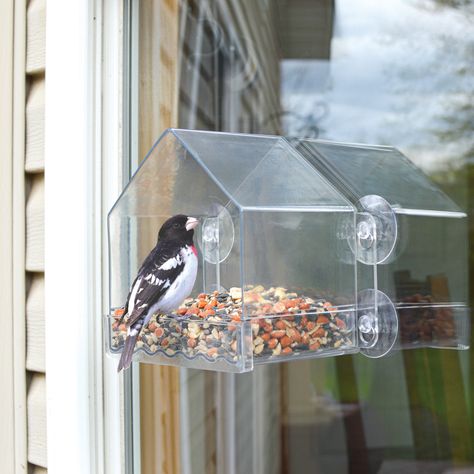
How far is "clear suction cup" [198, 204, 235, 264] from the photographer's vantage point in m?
1.12

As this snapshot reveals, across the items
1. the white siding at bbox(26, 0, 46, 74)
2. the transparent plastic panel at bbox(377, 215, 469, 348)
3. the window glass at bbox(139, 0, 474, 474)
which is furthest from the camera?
the window glass at bbox(139, 0, 474, 474)

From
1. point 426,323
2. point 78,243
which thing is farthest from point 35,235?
point 426,323

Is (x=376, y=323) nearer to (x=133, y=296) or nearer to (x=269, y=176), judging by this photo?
(x=269, y=176)

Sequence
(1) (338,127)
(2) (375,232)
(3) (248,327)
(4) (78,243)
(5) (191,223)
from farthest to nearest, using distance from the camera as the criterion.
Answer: (1) (338,127) < (4) (78,243) < (2) (375,232) < (5) (191,223) < (3) (248,327)

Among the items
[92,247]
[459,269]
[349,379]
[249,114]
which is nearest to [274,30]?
[249,114]

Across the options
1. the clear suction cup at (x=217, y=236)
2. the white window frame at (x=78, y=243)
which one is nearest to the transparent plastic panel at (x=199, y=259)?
the clear suction cup at (x=217, y=236)

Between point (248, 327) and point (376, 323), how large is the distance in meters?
0.31

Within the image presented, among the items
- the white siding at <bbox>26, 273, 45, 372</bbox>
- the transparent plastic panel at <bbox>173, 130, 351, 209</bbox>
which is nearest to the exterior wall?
the white siding at <bbox>26, 273, 45, 372</bbox>

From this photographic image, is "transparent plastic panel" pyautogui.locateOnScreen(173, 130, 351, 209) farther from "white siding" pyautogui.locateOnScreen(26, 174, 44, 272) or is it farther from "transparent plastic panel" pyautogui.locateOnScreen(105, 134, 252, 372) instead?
"white siding" pyautogui.locateOnScreen(26, 174, 44, 272)

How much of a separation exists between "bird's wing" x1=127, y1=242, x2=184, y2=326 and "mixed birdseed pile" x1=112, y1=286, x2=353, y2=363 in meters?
0.06

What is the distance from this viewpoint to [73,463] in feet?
4.00

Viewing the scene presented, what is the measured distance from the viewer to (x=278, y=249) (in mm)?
1018

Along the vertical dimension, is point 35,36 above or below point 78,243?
above

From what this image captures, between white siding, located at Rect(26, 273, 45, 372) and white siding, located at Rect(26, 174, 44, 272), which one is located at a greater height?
white siding, located at Rect(26, 174, 44, 272)
